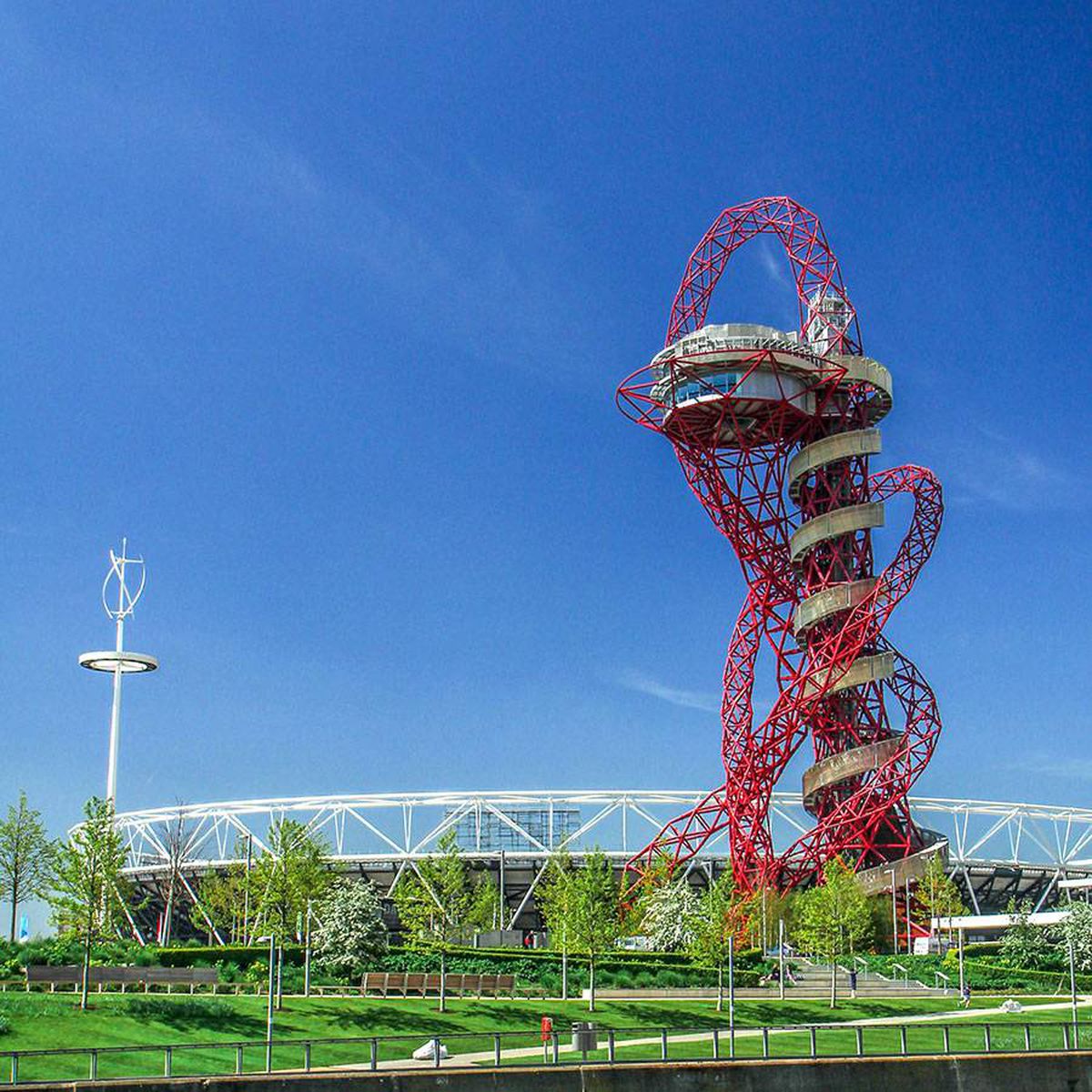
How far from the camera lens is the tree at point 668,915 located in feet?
241

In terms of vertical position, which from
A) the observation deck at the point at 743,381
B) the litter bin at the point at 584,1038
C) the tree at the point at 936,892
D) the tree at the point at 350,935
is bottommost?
the litter bin at the point at 584,1038

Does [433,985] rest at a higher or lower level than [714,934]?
lower

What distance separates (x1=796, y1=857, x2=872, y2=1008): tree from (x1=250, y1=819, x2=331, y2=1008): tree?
1997cm

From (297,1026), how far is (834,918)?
91.2 feet

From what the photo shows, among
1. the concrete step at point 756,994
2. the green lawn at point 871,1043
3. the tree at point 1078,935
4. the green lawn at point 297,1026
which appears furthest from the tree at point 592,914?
the tree at point 1078,935

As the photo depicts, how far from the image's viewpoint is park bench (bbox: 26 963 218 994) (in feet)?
151

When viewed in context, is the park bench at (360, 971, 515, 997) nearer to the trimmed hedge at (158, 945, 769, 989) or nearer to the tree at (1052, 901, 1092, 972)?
the trimmed hedge at (158, 945, 769, 989)

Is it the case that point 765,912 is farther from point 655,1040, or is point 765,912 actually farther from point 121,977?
point 121,977

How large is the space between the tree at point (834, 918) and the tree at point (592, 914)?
885 centimetres

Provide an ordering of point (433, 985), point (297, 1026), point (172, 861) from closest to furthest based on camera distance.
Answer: point (297, 1026)
point (433, 985)
point (172, 861)

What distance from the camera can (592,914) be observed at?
55188 millimetres

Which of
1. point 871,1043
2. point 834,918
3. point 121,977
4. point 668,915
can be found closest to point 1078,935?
point 668,915

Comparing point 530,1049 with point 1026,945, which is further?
point 1026,945

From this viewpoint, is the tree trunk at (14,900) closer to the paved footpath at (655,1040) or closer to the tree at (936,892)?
the paved footpath at (655,1040)
